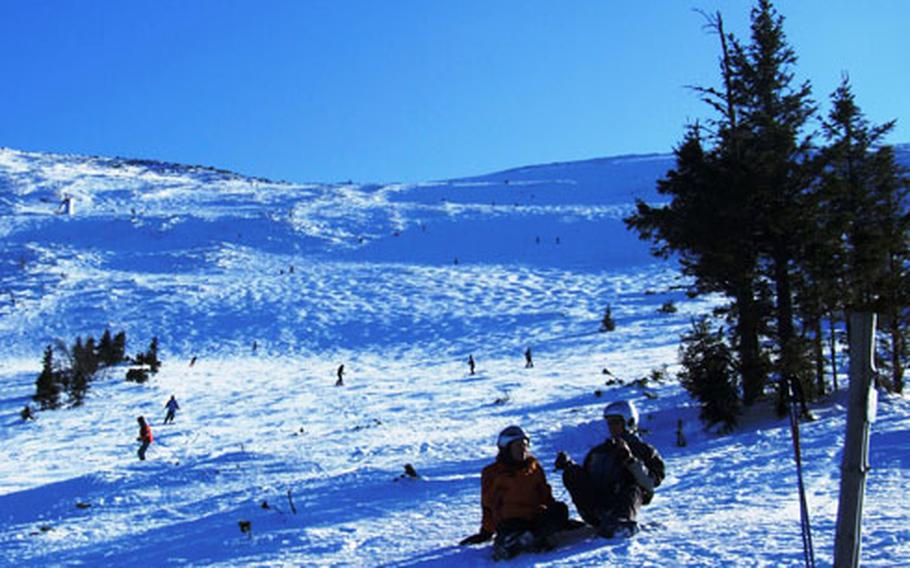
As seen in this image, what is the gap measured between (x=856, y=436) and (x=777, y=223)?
13.6 meters

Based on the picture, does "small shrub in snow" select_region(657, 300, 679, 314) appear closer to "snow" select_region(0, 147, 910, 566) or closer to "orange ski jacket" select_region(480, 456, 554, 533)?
"snow" select_region(0, 147, 910, 566)

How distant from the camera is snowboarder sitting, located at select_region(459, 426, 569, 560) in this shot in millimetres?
8234

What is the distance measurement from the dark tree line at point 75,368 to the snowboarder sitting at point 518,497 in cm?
2778

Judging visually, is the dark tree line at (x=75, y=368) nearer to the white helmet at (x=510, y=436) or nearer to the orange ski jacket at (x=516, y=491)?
the orange ski jacket at (x=516, y=491)

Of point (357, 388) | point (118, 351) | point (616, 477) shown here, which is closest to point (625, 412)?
point (616, 477)

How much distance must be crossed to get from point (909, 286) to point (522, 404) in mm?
11244

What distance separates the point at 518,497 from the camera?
8.37 metres

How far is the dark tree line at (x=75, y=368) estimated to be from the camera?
31.9 meters

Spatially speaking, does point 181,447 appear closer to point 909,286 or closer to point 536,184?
point 909,286

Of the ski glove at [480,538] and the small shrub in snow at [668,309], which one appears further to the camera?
the small shrub in snow at [668,309]

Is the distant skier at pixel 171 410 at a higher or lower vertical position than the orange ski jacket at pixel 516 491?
lower

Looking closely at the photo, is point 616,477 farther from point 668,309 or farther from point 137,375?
point 668,309

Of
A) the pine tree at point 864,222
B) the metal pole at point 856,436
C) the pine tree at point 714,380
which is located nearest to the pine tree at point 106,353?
the pine tree at point 714,380

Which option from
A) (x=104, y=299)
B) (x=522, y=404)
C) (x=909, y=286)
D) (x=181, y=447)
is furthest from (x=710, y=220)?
(x=104, y=299)
